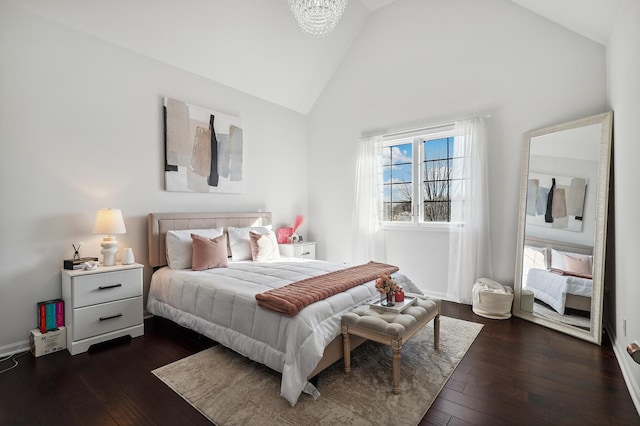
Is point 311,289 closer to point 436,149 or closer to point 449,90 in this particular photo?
point 436,149

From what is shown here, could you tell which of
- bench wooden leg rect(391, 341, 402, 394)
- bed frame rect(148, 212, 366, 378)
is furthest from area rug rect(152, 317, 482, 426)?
bed frame rect(148, 212, 366, 378)

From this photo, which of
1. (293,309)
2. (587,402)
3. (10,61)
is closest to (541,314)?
(587,402)

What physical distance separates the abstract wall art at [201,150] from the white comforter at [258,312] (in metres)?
1.14

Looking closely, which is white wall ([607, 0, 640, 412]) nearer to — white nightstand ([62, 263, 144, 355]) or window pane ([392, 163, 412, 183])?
window pane ([392, 163, 412, 183])

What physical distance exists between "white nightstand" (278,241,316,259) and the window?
1244 millimetres

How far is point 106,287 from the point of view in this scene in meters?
2.85

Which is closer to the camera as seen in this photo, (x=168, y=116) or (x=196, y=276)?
(x=196, y=276)

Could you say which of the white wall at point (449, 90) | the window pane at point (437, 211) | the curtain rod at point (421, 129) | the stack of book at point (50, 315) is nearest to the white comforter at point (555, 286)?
the white wall at point (449, 90)

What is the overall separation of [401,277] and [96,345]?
282 centimetres

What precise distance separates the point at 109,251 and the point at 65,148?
1029mm

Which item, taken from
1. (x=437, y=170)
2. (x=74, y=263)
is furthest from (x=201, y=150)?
(x=437, y=170)

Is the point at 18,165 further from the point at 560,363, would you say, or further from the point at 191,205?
the point at 560,363

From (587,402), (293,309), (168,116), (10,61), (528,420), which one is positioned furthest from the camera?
(168,116)

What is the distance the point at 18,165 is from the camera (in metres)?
2.71
